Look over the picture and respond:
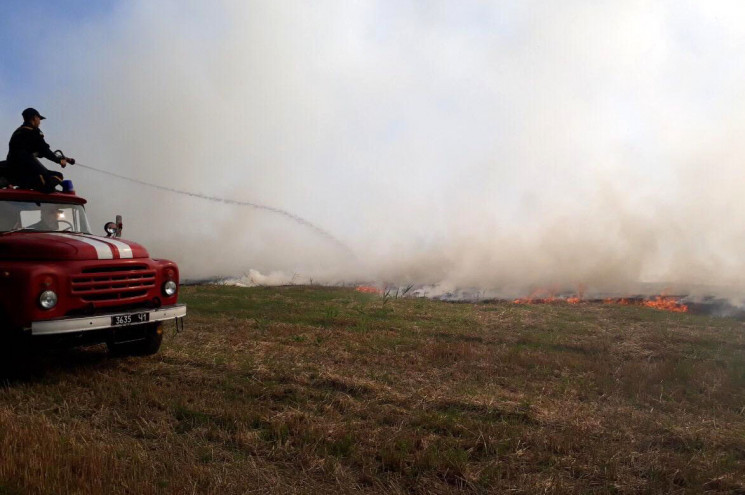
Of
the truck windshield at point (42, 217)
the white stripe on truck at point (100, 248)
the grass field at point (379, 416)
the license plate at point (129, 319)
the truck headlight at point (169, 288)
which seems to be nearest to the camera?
the grass field at point (379, 416)

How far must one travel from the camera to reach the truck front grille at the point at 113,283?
731 centimetres

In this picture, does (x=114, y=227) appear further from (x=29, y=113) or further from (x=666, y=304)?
(x=666, y=304)

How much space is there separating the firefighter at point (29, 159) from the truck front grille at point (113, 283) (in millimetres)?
2665

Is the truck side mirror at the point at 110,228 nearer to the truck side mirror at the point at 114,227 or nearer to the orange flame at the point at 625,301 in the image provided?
the truck side mirror at the point at 114,227

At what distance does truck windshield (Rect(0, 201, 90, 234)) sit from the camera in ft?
27.1

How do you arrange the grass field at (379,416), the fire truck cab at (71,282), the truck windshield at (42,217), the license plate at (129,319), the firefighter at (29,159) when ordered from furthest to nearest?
1. the firefighter at (29,159)
2. the truck windshield at (42,217)
3. the license plate at (129,319)
4. the fire truck cab at (71,282)
5. the grass field at (379,416)

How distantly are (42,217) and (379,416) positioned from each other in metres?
6.92

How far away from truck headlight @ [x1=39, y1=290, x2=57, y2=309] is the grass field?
48.9 inches

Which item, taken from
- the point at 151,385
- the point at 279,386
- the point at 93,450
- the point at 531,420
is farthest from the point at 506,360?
the point at 93,450

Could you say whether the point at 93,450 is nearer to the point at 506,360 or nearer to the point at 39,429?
the point at 39,429

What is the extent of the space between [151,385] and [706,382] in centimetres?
911

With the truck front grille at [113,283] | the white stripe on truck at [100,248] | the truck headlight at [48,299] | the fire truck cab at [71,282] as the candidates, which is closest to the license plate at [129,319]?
the fire truck cab at [71,282]

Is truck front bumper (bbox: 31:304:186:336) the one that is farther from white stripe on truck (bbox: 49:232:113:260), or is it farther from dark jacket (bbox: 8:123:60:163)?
dark jacket (bbox: 8:123:60:163)

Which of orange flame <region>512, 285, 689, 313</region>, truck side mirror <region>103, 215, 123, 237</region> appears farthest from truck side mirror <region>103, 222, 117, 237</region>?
orange flame <region>512, 285, 689, 313</region>
